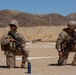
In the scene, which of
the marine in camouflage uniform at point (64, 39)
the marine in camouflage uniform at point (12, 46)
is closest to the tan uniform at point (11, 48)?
the marine in camouflage uniform at point (12, 46)

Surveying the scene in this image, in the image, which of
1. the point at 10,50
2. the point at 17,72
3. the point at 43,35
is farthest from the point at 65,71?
the point at 43,35

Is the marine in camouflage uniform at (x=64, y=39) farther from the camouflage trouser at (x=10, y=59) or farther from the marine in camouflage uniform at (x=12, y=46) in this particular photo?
the camouflage trouser at (x=10, y=59)

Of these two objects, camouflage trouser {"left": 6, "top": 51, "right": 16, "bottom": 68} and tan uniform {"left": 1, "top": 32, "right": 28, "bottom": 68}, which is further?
camouflage trouser {"left": 6, "top": 51, "right": 16, "bottom": 68}

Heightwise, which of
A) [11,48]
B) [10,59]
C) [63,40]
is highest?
[63,40]

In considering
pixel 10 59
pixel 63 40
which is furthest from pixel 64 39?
pixel 10 59

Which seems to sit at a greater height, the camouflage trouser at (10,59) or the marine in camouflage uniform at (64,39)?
the marine in camouflage uniform at (64,39)

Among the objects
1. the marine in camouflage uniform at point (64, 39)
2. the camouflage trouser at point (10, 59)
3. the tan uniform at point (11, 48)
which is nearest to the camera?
the tan uniform at point (11, 48)

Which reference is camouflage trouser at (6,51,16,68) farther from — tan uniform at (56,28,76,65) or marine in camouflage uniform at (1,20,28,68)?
tan uniform at (56,28,76,65)

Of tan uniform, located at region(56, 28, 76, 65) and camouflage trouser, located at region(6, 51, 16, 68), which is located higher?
tan uniform, located at region(56, 28, 76, 65)

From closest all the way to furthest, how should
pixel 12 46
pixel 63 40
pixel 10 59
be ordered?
pixel 12 46, pixel 10 59, pixel 63 40

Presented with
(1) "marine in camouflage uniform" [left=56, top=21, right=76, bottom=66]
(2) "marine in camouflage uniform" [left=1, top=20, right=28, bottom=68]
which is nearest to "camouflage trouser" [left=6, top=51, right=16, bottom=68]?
(2) "marine in camouflage uniform" [left=1, top=20, right=28, bottom=68]

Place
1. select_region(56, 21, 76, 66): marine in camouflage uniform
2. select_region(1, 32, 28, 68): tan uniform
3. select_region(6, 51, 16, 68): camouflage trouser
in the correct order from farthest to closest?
1. select_region(56, 21, 76, 66): marine in camouflage uniform
2. select_region(6, 51, 16, 68): camouflage trouser
3. select_region(1, 32, 28, 68): tan uniform

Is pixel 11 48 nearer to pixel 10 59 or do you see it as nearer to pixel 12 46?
pixel 12 46

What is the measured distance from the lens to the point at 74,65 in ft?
43.1
